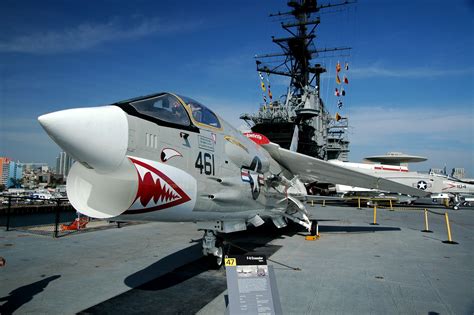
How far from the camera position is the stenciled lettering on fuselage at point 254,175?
7.45 m

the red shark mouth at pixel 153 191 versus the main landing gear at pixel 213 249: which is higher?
the red shark mouth at pixel 153 191

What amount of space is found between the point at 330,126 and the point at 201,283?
5903 centimetres

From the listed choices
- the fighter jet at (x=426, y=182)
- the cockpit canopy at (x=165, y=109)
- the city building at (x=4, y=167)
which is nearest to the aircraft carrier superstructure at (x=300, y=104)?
the fighter jet at (x=426, y=182)

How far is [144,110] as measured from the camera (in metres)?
4.59

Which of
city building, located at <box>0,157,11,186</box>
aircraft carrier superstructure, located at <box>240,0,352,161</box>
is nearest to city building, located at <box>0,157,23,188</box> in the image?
city building, located at <box>0,157,11,186</box>

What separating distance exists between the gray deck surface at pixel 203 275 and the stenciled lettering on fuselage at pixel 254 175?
2.05 m

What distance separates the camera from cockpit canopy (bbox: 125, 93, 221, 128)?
4.66m

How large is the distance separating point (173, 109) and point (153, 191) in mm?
1535

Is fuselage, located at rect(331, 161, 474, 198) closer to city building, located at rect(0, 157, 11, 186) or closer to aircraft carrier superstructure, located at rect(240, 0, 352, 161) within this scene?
aircraft carrier superstructure, located at rect(240, 0, 352, 161)

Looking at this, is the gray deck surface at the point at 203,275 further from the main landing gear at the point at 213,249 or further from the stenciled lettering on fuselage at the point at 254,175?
Result: the stenciled lettering on fuselage at the point at 254,175

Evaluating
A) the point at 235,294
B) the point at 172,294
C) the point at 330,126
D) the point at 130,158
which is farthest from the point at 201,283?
the point at 330,126

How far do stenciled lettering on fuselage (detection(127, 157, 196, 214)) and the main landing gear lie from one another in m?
2.21

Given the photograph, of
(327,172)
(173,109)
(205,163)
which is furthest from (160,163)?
(327,172)

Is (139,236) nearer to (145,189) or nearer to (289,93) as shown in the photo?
(145,189)
